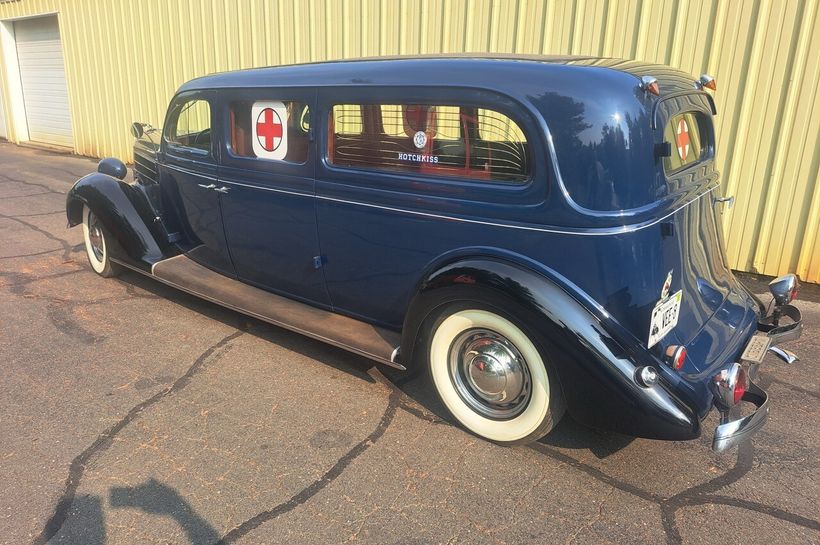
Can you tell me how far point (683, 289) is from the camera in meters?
2.93

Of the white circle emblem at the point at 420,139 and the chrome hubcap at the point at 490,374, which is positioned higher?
the white circle emblem at the point at 420,139

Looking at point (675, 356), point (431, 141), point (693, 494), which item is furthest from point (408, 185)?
point (693, 494)

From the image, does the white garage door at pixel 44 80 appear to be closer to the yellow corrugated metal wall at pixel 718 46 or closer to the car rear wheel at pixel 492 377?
the yellow corrugated metal wall at pixel 718 46

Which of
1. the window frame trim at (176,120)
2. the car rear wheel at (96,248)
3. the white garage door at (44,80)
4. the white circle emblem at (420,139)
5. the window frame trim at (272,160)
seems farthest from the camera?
the white garage door at (44,80)

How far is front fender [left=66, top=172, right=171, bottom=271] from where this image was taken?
4.71 metres

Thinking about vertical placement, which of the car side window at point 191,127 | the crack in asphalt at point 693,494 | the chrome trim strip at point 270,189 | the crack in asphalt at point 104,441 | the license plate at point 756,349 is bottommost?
the crack in asphalt at point 104,441

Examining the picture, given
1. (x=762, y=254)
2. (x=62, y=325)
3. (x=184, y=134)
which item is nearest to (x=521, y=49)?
(x=762, y=254)

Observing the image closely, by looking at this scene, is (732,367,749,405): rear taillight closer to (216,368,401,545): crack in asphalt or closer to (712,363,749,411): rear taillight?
(712,363,749,411): rear taillight

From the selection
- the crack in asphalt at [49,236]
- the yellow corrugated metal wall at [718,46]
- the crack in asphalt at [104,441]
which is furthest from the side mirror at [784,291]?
the crack in asphalt at [49,236]

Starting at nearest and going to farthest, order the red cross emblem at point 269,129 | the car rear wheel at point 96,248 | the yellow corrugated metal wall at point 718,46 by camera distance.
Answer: the red cross emblem at point 269,129 < the yellow corrugated metal wall at point 718,46 < the car rear wheel at point 96,248

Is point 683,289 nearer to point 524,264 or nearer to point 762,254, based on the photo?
point 524,264

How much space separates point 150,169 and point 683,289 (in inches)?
162

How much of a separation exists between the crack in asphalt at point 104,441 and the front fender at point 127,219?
1.03 meters

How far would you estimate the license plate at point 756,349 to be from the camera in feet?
9.92
